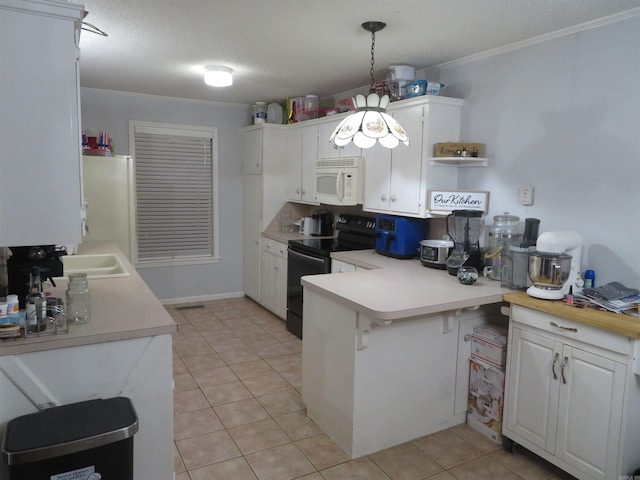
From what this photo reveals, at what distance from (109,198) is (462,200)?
315cm

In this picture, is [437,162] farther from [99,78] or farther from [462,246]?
[99,78]

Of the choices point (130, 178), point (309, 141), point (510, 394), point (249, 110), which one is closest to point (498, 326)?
point (510, 394)

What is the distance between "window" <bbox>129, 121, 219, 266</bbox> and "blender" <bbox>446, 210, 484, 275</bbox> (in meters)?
3.32

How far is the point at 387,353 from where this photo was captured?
260 centimetres

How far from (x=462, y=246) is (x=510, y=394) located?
1.01 meters

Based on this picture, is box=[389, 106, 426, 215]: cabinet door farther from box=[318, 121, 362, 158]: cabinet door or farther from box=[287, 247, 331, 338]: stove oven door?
box=[287, 247, 331, 338]: stove oven door

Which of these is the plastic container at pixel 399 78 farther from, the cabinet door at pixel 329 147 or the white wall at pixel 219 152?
the white wall at pixel 219 152

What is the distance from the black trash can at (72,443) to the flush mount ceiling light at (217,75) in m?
2.94

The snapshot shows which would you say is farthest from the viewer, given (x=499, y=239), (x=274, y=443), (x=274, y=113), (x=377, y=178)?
(x=274, y=113)

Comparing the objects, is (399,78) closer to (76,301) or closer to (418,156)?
(418,156)

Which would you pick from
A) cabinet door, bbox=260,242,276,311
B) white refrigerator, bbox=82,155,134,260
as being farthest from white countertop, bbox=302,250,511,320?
white refrigerator, bbox=82,155,134,260

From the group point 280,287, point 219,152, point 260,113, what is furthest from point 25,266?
point 219,152

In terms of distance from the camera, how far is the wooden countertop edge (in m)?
2.06

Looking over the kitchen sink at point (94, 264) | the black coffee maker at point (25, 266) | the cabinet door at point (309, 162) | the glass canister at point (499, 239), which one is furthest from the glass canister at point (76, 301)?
the cabinet door at point (309, 162)
